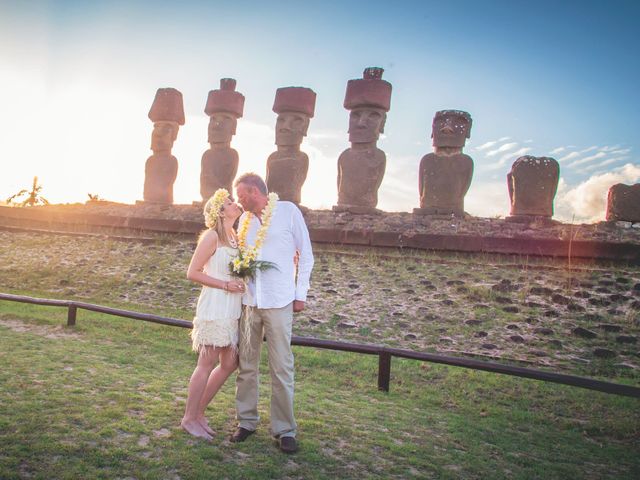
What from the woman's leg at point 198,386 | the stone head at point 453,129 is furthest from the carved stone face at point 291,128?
the woman's leg at point 198,386

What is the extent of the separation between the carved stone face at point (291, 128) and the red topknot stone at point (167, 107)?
4.26 m

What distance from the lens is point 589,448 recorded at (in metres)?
3.90

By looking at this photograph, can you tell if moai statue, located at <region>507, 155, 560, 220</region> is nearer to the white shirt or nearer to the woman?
the white shirt

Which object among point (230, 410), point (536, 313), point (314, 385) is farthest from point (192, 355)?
point (536, 313)

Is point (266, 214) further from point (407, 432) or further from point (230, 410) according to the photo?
point (407, 432)

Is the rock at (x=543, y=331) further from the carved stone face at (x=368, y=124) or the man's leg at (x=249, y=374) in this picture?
the carved stone face at (x=368, y=124)

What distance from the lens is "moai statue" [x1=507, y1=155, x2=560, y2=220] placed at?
10.1m

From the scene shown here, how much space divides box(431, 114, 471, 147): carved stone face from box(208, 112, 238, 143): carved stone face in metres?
6.35

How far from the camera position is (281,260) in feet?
10.8

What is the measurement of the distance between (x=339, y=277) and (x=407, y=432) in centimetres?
547

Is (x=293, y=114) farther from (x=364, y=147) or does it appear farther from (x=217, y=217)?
(x=217, y=217)

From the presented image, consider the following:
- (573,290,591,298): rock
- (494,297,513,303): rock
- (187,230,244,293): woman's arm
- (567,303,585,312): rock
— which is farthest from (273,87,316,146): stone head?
(187,230,244,293): woman's arm

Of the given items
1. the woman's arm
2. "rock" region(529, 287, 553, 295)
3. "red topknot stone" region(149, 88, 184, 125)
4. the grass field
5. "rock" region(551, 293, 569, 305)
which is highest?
"red topknot stone" region(149, 88, 184, 125)

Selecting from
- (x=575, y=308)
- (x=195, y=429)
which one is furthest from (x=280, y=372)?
(x=575, y=308)
